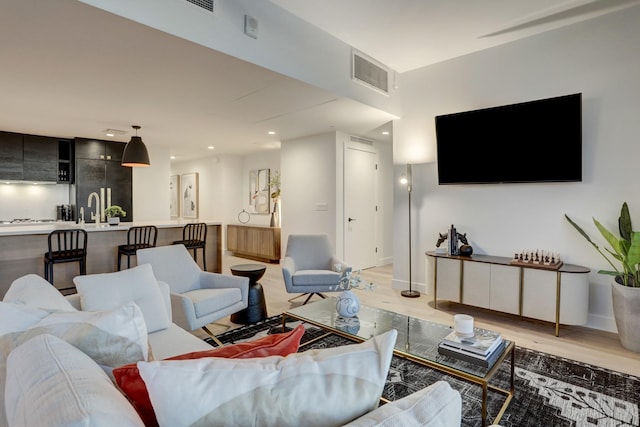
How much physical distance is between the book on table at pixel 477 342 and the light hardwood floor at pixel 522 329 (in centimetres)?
124

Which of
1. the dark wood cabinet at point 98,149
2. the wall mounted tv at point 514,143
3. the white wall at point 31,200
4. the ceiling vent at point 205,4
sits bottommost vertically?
the white wall at point 31,200

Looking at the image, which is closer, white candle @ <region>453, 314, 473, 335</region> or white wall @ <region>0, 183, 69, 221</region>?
white candle @ <region>453, 314, 473, 335</region>

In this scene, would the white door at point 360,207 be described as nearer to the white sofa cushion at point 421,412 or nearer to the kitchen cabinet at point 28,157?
the white sofa cushion at point 421,412

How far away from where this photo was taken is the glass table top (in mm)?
1901

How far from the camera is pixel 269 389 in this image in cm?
74

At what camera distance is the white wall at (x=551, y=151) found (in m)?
3.16

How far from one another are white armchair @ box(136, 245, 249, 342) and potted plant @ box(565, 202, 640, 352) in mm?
3293

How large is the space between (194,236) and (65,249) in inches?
61.2

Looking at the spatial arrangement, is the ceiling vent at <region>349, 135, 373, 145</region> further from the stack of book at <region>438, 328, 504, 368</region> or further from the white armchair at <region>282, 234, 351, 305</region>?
the stack of book at <region>438, 328, 504, 368</region>

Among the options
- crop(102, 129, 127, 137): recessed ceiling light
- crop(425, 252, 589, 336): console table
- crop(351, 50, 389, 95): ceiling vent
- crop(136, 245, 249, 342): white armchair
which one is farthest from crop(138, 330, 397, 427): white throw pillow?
crop(102, 129, 127, 137): recessed ceiling light

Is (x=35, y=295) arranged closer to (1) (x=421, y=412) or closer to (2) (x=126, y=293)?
(2) (x=126, y=293)

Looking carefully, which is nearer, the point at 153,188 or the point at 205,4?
the point at 205,4

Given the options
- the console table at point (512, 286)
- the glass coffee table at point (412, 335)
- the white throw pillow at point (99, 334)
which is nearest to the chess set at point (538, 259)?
the console table at point (512, 286)

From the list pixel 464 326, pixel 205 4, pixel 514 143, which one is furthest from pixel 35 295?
pixel 514 143
